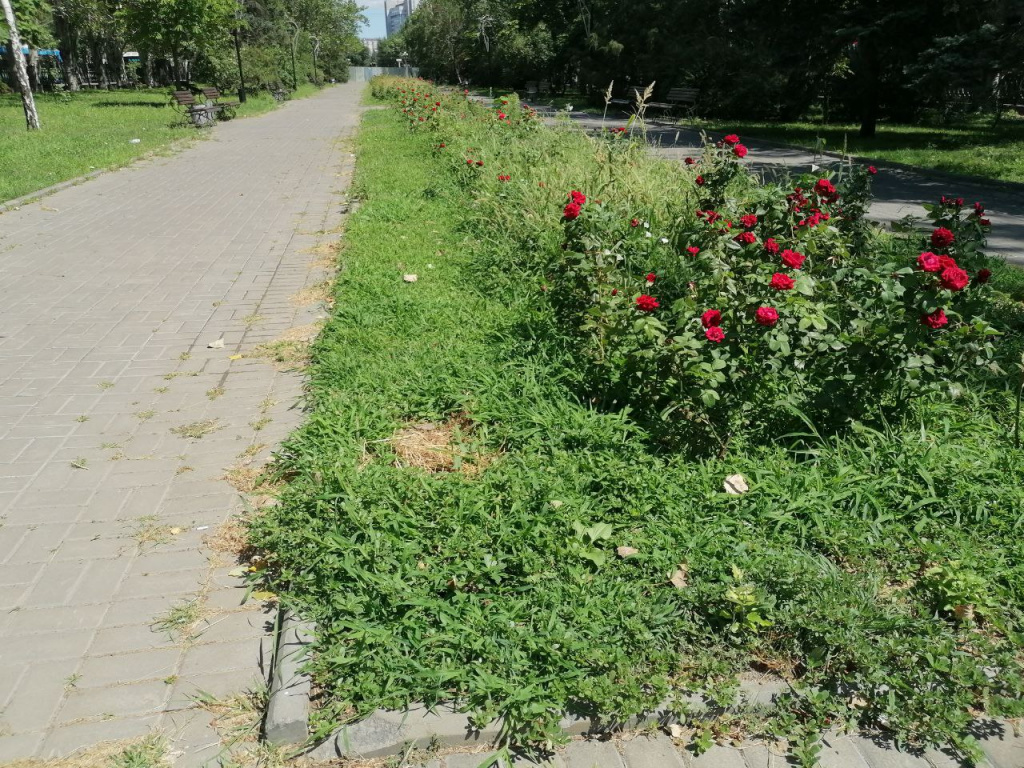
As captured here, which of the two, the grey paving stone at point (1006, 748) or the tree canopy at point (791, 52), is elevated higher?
the tree canopy at point (791, 52)

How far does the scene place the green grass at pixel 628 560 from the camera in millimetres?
2426

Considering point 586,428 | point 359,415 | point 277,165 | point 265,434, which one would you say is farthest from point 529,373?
point 277,165

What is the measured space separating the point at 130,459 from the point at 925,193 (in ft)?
38.3

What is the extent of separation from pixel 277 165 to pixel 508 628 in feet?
47.5

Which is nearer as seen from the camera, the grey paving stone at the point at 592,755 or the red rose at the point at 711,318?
the grey paving stone at the point at 592,755

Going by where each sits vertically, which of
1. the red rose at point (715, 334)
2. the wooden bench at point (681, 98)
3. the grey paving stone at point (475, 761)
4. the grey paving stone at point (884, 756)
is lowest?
the grey paving stone at point (475, 761)

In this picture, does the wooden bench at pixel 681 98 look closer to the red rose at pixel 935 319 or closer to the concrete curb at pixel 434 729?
the red rose at pixel 935 319

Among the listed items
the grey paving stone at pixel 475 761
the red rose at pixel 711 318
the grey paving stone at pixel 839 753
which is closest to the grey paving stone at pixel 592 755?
the grey paving stone at pixel 475 761

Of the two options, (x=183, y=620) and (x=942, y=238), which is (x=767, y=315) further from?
(x=183, y=620)

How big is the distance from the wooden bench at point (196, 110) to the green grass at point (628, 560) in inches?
821

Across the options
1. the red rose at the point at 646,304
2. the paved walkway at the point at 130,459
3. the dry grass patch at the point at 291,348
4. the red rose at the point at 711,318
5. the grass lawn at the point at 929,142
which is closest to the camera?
the paved walkway at the point at 130,459

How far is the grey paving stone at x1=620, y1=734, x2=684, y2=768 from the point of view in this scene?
2.27 meters

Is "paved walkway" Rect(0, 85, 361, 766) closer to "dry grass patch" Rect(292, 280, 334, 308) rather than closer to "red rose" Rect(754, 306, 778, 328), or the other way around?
"dry grass patch" Rect(292, 280, 334, 308)

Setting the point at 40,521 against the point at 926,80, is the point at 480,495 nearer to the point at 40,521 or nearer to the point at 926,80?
the point at 40,521
